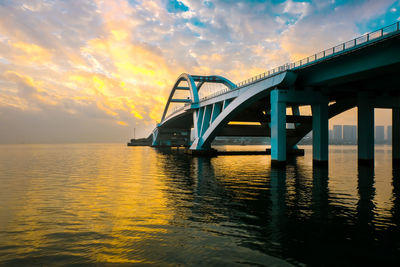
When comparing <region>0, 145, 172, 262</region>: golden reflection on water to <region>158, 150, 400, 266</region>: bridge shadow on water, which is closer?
<region>158, 150, 400, 266</region>: bridge shadow on water

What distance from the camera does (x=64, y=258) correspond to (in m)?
7.26

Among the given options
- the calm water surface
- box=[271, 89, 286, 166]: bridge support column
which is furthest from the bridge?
the calm water surface

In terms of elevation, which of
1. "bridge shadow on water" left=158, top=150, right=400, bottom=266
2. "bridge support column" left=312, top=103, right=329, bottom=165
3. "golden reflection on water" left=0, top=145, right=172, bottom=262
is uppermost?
"bridge support column" left=312, top=103, right=329, bottom=165

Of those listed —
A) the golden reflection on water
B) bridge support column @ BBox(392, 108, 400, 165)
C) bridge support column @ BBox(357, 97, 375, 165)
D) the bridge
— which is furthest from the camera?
bridge support column @ BBox(392, 108, 400, 165)

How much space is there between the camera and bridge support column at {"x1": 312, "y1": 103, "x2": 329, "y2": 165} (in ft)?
120

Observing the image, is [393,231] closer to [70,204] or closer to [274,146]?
[70,204]

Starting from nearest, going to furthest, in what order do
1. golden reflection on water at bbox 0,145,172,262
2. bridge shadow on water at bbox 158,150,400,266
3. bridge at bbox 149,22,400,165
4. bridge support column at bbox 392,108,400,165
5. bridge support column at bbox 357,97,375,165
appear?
1. bridge shadow on water at bbox 158,150,400,266
2. golden reflection on water at bbox 0,145,172,262
3. bridge at bbox 149,22,400,165
4. bridge support column at bbox 357,97,375,165
5. bridge support column at bbox 392,108,400,165

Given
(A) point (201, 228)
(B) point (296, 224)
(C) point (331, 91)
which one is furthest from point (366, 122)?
(A) point (201, 228)

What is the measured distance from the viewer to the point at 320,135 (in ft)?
120

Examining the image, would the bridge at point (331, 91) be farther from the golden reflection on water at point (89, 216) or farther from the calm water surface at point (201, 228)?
the golden reflection on water at point (89, 216)

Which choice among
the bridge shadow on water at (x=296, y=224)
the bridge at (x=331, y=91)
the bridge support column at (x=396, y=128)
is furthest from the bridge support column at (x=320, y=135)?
the bridge shadow on water at (x=296, y=224)

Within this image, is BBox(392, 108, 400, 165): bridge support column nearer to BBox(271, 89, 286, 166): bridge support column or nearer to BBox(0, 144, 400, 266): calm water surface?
BBox(271, 89, 286, 166): bridge support column

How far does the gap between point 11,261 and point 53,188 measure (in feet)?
44.4

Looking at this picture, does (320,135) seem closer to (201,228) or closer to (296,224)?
(296,224)
